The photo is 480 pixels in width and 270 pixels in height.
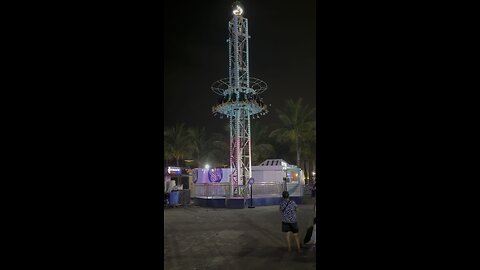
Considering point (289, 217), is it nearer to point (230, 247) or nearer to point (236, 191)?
point (230, 247)

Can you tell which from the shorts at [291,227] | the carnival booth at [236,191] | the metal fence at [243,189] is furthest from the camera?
the metal fence at [243,189]

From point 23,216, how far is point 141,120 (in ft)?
3.38

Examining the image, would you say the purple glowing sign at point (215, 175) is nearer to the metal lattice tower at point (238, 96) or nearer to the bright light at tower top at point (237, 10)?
the metal lattice tower at point (238, 96)

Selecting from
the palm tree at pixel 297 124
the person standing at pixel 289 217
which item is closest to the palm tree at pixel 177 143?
the palm tree at pixel 297 124

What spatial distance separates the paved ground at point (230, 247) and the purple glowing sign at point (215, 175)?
32.4 ft

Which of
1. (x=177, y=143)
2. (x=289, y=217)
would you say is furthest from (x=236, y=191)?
(x=177, y=143)

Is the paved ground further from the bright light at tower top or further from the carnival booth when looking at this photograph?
the bright light at tower top

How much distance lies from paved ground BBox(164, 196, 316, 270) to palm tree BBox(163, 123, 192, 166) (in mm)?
29799

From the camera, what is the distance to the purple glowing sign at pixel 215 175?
2399 centimetres

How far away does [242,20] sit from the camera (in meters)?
22.0

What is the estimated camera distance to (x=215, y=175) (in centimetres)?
2414
